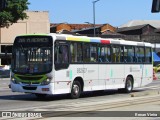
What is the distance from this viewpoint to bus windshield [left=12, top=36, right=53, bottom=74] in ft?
62.2

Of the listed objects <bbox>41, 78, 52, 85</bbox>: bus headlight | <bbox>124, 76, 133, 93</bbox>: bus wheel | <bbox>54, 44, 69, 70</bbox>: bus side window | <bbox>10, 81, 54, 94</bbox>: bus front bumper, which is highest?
<bbox>54, 44, 69, 70</bbox>: bus side window

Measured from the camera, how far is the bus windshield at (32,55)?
62.2ft

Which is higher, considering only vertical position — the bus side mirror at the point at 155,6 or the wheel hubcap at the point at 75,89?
the bus side mirror at the point at 155,6

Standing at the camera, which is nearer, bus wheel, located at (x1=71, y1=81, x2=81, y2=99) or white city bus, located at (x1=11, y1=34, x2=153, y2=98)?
white city bus, located at (x1=11, y1=34, x2=153, y2=98)

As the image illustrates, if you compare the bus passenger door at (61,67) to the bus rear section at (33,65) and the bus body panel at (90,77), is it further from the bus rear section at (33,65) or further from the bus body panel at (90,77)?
the bus body panel at (90,77)

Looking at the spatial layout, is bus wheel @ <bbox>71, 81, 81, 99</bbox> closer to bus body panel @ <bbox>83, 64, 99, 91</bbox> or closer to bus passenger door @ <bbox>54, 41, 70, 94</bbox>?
bus passenger door @ <bbox>54, 41, 70, 94</bbox>

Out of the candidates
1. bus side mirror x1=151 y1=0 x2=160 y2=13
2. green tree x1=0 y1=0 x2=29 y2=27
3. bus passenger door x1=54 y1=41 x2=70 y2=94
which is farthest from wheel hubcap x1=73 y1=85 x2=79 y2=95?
green tree x1=0 y1=0 x2=29 y2=27

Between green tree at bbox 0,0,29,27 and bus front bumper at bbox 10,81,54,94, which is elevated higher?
green tree at bbox 0,0,29,27

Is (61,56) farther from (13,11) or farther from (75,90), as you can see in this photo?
(13,11)

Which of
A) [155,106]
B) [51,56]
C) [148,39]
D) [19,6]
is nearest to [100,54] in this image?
[51,56]

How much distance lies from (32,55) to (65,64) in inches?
56.4

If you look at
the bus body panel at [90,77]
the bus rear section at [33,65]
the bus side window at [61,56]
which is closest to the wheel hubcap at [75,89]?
the bus body panel at [90,77]

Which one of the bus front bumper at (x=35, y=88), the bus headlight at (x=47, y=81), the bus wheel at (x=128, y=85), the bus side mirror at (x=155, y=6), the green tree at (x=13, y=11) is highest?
the green tree at (x=13, y=11)

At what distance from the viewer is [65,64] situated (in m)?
19.5
